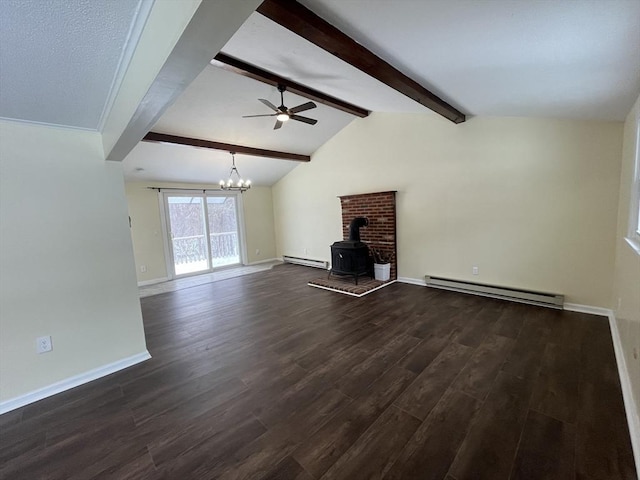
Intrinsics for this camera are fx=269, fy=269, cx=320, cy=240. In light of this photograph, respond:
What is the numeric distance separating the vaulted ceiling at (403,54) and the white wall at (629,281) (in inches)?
12.5

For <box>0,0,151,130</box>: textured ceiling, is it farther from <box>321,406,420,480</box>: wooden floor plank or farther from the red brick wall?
the red brick wall

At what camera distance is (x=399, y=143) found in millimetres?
4738

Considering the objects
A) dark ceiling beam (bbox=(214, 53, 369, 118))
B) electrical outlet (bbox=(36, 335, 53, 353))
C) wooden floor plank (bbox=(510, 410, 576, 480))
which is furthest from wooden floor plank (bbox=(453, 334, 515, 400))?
dark ceiling beam (bbox=(214, 53, 369, 118))

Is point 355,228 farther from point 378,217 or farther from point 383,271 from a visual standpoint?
point 383,271

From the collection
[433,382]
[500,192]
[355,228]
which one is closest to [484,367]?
[433,382]

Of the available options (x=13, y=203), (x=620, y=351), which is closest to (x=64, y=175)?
(x=13, y=203)

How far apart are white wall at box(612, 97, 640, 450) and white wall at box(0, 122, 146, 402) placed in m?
3.83

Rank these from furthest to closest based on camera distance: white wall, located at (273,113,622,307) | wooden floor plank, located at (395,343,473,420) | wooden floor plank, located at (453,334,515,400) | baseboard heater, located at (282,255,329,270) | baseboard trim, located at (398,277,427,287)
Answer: baseboard heater, located at (282,255,329,270) < baseboard trim, located at (398,277,427,287) < white wall, located at (273,113,622,307) < wooden floor plank, located at (453,334,515,400) < wooden floor plank, located at (395,343,473,420)

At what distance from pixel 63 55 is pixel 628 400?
4.06 meters

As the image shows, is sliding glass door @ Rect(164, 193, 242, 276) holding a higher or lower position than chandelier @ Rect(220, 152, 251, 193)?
lower

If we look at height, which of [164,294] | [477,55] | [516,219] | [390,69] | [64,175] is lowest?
[164,294]

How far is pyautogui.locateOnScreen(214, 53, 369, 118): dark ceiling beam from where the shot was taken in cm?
299

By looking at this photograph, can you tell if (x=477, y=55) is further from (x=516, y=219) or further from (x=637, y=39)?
(x=516, y=219)

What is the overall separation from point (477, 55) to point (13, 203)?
144 inches
